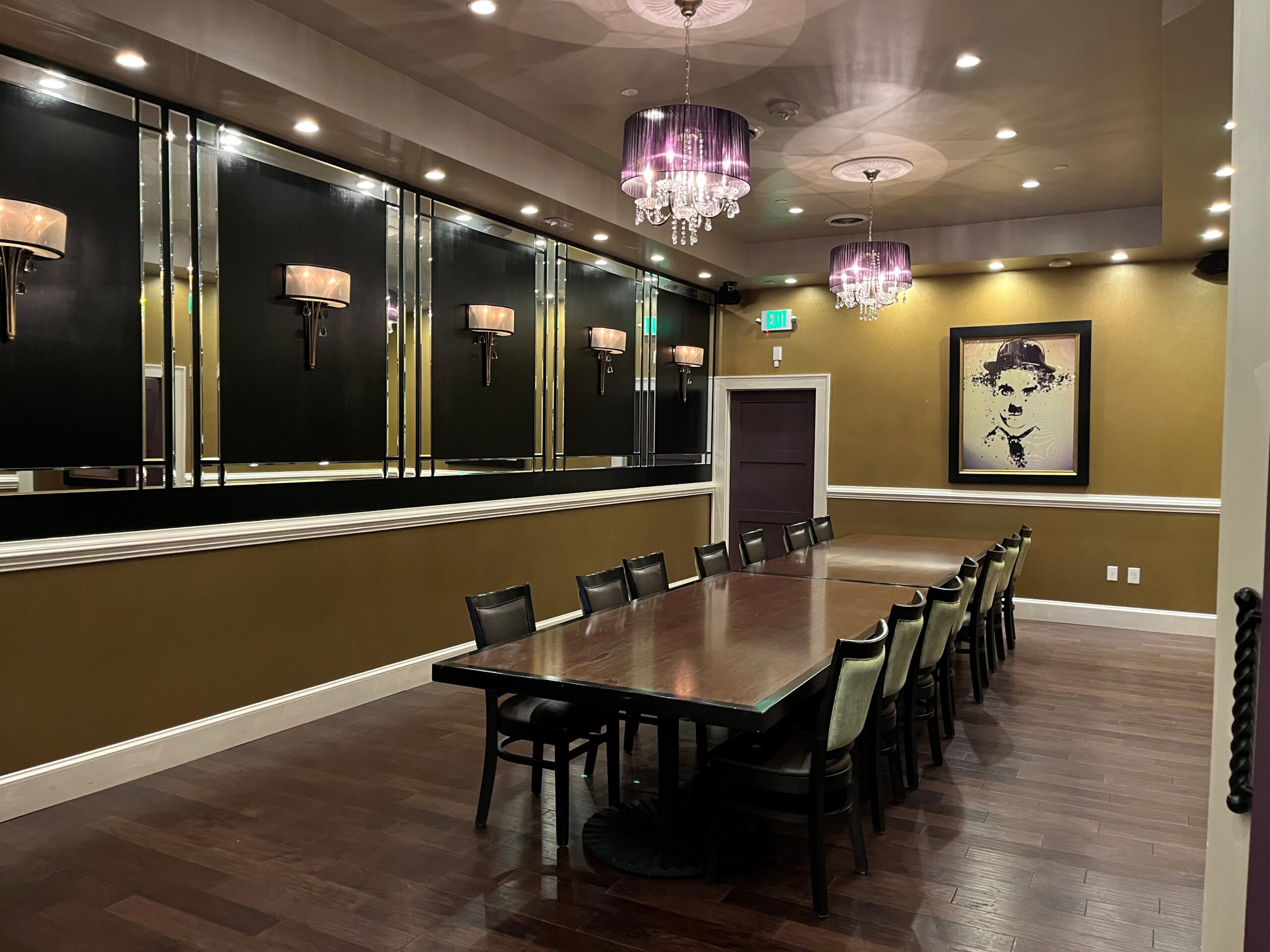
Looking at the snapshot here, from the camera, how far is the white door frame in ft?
28.5

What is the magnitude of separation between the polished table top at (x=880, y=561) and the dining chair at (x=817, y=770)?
197 cm

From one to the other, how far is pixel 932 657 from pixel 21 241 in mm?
3999

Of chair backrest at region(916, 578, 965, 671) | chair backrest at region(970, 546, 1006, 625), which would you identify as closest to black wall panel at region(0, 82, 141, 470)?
chair backrest at region(916, 578, 965, 671)

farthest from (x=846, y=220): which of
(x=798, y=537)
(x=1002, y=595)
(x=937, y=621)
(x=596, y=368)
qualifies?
(x=937, y=621)

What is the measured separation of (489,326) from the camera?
575 cm

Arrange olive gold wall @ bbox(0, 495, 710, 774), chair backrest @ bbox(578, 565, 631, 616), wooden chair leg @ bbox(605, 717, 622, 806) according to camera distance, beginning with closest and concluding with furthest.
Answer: olive gold wall @ bbox(0, 495, 710, 774)
wooden chair leg @ bbox(605, 717, 622, 806)
chair backrest @ bbox(578, 565, 631, 616)

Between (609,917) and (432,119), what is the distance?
12.7 feet

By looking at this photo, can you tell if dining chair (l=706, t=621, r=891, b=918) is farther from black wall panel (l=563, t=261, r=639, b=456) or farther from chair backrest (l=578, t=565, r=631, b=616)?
black wall panel (l=563, t=261, r=639, b=456)

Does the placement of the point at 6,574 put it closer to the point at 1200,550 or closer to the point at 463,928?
the point at 463,928

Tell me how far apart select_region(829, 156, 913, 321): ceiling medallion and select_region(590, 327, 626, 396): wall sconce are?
6.24 ft

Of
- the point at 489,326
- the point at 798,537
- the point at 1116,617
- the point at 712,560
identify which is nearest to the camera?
the point at 712,560

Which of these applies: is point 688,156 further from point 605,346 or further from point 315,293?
point 605,346

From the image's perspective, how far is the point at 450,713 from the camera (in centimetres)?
491

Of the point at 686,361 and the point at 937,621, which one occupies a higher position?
the point at 686,361
